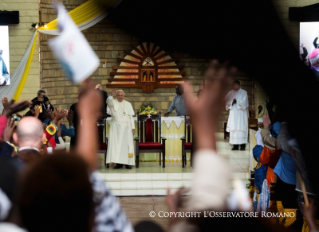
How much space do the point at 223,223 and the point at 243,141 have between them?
985 cm

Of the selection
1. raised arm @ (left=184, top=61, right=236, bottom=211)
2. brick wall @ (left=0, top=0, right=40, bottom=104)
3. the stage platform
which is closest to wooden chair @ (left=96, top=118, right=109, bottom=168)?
the stage platform

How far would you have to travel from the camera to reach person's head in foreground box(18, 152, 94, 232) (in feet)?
3.29

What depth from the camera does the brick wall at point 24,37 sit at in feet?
37.0

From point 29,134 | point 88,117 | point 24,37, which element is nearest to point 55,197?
point 88,117

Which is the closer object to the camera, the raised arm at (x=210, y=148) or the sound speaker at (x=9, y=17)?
the raised arm at (x=210, y=148)

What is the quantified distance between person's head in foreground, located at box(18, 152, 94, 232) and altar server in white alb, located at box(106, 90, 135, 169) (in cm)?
760

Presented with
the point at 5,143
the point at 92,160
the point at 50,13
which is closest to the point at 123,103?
the point at 50,13

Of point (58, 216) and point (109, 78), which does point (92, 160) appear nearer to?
point (58, 216)

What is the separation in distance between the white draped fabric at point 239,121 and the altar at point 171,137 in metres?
1.61

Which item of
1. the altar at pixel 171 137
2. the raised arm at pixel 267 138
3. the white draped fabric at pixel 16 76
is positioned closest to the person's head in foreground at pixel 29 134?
the raised arm at pixel 267 138

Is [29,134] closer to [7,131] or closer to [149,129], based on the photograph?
[7,131]

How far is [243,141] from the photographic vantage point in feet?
35.1

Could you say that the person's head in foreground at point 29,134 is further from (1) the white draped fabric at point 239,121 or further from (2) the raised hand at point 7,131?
(1) the white draped fabric at point 239,121

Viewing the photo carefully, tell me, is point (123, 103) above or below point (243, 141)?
above
